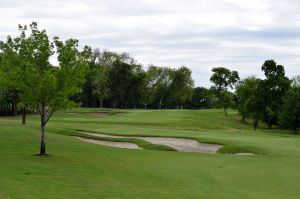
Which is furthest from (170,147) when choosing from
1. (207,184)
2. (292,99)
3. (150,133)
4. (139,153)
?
(292,99)

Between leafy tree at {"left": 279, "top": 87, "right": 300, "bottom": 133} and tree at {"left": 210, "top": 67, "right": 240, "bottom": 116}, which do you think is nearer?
leafy tree at {"left": 279, "top": 87, "right": 300, "bottom": 133}

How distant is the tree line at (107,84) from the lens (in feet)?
96.3

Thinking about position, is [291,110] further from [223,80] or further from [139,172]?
[139,172]

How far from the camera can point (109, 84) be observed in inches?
5364

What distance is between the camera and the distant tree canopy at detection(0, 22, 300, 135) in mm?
29359

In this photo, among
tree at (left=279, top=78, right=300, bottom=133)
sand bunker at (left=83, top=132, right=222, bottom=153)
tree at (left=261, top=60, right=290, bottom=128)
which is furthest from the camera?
tree at (left=261, top=60, right=290, bottom=128)

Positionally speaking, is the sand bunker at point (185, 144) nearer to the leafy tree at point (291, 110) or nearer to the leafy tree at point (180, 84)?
the leafy tree at point (291, 110)

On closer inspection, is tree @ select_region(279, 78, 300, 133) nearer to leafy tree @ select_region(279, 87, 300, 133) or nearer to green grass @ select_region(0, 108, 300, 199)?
leafy tree @ select_region(279, 87, 300, 133)

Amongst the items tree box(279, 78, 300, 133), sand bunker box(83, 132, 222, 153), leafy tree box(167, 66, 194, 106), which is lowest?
sand bunker box(83, 132, 222, 153)

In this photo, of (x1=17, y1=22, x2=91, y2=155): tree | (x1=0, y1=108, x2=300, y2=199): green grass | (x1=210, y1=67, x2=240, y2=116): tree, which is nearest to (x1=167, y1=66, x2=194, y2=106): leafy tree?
(x1=210, y1=67, x2=240, y2=116): tree

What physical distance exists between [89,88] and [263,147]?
10555 cm

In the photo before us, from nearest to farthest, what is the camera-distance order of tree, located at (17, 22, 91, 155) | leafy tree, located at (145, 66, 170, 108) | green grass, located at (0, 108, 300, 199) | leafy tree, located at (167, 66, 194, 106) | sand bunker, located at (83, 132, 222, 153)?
green grass, located at (0, 108, 300, 199)
tree, located at (17, 22, 91, 155)
sand bunker, located at (83, 132, 222, 153)
leafy tree, located at (167, 66, 194, 106)
leafy tree, located at (145, 66, 170, 108)

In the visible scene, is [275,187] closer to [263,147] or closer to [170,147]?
[263,147]

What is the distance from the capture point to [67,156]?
30.9m
